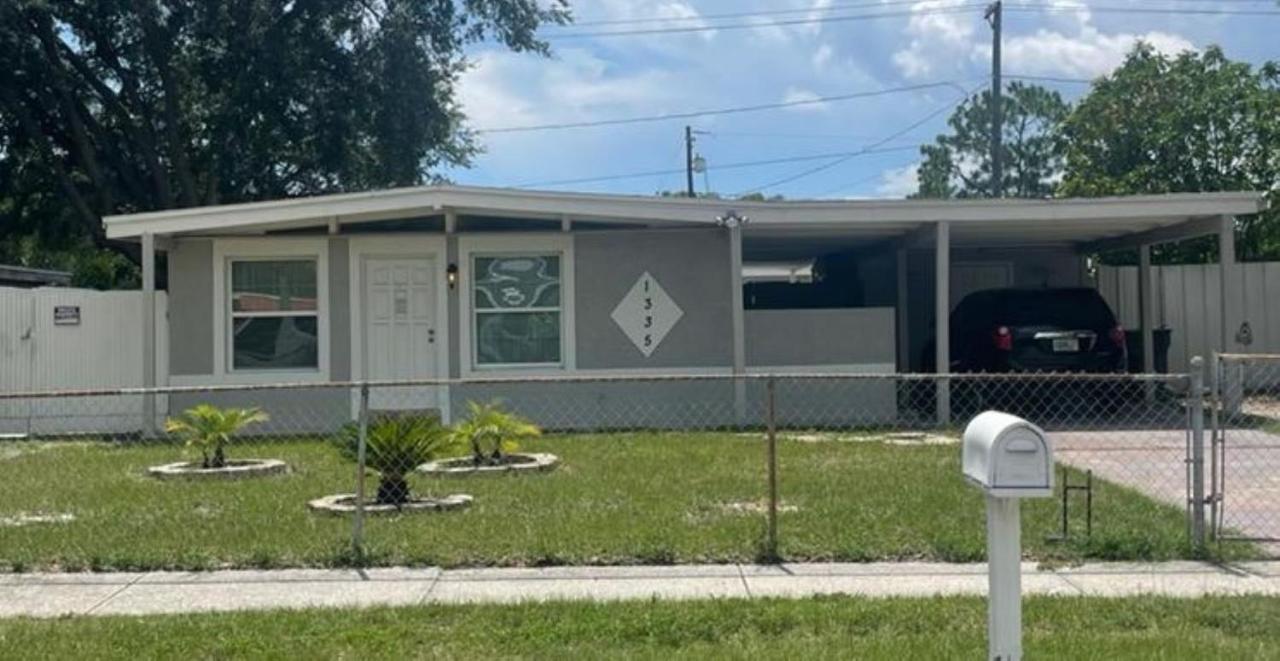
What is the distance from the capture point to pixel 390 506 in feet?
28.7

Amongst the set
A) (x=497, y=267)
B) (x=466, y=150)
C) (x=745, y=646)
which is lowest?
(x=745, y=646)

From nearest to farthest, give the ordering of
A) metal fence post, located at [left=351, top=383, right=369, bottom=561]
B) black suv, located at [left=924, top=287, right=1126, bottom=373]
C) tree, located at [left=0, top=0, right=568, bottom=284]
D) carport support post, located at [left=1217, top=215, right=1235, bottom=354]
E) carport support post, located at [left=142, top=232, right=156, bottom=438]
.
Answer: metal fence post, located at [left=351, top=383, right=369, bottom=561] → carport support post, located at [left=142, top=232, right=156, bottom=438] → carport support post, located at [left=1217, top=215, right=1235, bottom=354] → black suv, located at [left=924, top=287, right=1126, bottom=373] → tree, located at [left=0, top=0, right=568, bottom=284]

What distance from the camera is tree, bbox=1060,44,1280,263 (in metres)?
23.8

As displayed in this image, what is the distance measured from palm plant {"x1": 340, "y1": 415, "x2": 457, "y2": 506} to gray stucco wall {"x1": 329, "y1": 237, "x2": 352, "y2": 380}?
6584 millimetres

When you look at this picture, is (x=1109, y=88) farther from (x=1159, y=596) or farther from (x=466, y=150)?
(x=1159, y=596)

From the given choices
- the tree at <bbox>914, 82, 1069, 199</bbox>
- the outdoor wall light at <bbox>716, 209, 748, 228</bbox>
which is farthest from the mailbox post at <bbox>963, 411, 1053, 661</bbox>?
the tree at <bbox>914, 82, 1069, 199</bbox>

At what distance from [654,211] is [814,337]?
2.72 m

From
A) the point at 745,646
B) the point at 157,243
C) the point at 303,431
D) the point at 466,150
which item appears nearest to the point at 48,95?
the point at 466,150

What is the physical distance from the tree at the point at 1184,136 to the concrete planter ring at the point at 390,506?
18485 mm

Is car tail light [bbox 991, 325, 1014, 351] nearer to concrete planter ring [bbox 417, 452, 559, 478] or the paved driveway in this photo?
the paved driveway

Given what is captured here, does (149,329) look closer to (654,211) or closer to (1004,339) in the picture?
(654,211)

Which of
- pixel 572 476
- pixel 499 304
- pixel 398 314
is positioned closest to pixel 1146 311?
pixel 499 304

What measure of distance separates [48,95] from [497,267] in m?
13.7

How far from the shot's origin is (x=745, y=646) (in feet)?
17.8
